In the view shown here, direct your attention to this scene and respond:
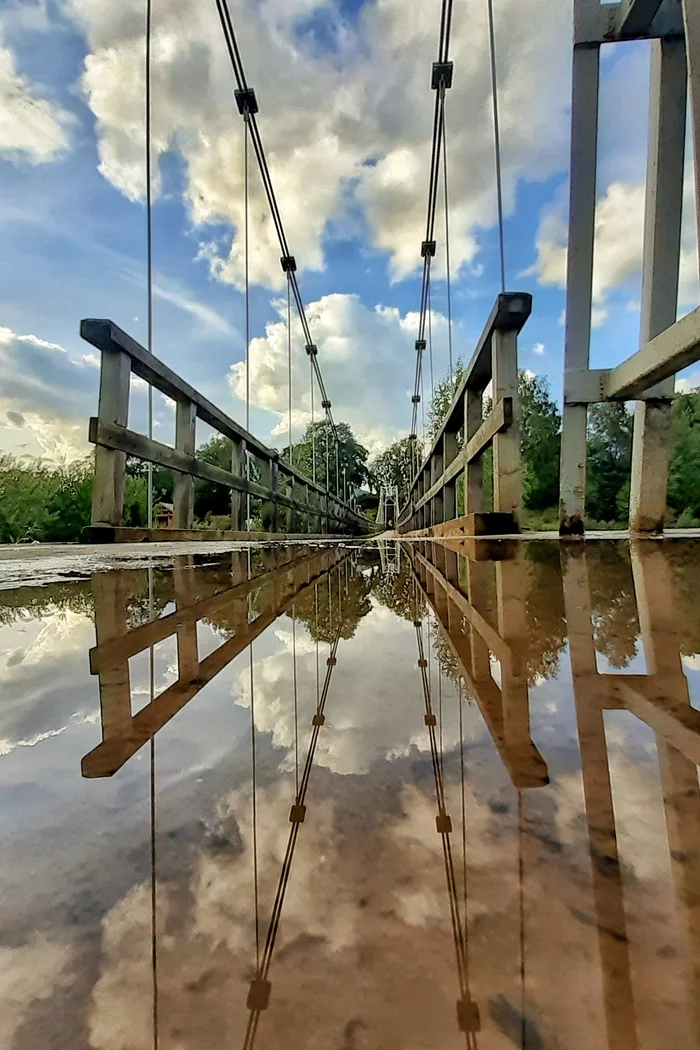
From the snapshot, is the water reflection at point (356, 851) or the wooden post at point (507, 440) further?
the wooden post at point (507, 440)

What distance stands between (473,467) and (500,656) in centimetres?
221

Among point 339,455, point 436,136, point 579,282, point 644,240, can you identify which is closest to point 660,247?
point 644,240

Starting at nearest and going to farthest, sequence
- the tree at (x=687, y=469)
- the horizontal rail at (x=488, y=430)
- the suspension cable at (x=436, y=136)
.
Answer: the horizontal rail at (x=488, y=430) → the suspension cable at (x=436, y=136) → the tree at (x=687, y=469)

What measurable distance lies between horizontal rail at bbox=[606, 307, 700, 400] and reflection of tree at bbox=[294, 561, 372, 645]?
0.97m

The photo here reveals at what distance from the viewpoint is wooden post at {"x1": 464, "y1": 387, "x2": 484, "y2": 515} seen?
8.61 ft

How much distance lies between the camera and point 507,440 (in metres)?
1.93

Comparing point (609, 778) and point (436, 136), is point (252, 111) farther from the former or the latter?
point (609, 778)

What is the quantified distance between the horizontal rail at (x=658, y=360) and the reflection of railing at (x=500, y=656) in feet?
2.48

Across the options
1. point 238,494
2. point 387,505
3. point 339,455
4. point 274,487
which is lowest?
point 238,494

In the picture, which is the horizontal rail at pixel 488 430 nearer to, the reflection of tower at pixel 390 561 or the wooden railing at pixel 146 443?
the reflection of tower at pixel 390 561

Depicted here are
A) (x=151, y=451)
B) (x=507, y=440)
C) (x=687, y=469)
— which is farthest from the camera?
(x=687, y=469)

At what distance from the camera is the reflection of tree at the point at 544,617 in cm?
47

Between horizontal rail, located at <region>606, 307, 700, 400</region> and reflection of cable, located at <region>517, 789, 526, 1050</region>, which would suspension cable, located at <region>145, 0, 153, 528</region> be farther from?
reflection of cable, located at <region>517, 789, 526, 1050</region>

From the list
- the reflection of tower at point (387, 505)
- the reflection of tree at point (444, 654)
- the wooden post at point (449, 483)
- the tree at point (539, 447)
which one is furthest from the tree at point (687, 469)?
the reflection of tower at point (387, 505)
